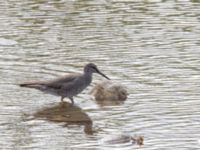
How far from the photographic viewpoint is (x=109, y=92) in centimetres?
1527

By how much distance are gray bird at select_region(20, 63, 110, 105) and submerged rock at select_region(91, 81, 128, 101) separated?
18cm

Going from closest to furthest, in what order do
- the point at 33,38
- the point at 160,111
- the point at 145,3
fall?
the point at 160,111 < the point at 33,38 < the point at 145,3

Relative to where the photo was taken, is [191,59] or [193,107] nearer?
[193,107]

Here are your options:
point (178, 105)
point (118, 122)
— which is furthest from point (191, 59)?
point (118, 122)

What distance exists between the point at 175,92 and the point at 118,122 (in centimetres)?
193

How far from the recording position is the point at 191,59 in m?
17.1

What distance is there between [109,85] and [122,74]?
1.03 meters

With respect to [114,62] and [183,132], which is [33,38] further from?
[183,132]

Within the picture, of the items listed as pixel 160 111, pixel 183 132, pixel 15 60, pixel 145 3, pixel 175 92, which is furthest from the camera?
pixel 145 3

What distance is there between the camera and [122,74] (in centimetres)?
1631

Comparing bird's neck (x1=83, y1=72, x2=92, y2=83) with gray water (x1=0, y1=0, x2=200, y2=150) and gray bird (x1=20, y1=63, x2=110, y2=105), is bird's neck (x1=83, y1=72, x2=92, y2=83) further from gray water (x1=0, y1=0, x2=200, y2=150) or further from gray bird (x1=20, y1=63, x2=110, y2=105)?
gray water (x1=0, y1=0, x2=200, y2=150)

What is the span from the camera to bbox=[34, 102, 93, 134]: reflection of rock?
45.5 ft

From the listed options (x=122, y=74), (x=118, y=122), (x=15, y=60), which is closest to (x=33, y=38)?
(x=15, y=60)

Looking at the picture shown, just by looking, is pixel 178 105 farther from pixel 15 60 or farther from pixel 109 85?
pixel 15 60
